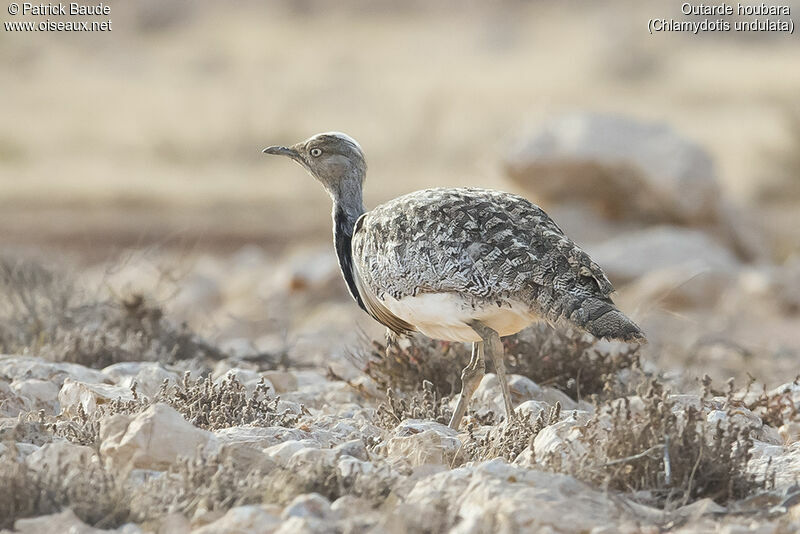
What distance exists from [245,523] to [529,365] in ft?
10.4

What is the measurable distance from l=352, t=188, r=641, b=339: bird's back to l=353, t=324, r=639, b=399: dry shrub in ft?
3.52

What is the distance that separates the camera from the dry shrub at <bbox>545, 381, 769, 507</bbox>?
4.18m

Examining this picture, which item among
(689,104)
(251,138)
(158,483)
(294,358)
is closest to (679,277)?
(294,358)

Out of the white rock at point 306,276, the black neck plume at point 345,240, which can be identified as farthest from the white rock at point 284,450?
the white rock at point 306,276

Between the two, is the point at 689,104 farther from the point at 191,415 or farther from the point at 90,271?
the point at 191,415

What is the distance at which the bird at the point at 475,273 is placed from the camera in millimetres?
4926

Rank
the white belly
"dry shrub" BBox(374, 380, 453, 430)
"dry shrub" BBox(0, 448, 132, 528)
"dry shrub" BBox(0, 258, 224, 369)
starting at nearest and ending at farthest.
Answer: "dry shrub" BBox(0, 448, 132, 528), the white belly, "dry shrub" BBox(374, 380, 453, 430), "dry shrub" BBox(0, 258, 224, 369)

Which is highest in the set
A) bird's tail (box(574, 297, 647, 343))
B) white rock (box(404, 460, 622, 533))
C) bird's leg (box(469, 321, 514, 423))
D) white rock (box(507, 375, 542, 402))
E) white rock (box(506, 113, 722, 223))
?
white rock (box(506, 113, 722, 223))

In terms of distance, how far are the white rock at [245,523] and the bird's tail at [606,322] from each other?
5.03ft

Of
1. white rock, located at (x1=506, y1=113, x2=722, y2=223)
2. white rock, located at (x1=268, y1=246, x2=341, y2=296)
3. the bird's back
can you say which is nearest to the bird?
the bird's back

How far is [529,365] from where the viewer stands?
6582mm

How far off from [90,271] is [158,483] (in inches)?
414

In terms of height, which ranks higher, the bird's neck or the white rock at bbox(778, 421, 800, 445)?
the bird's neck

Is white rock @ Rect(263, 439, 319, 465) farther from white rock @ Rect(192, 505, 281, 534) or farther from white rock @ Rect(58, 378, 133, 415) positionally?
white rock @ Rect(58, 378, 133, 415)
